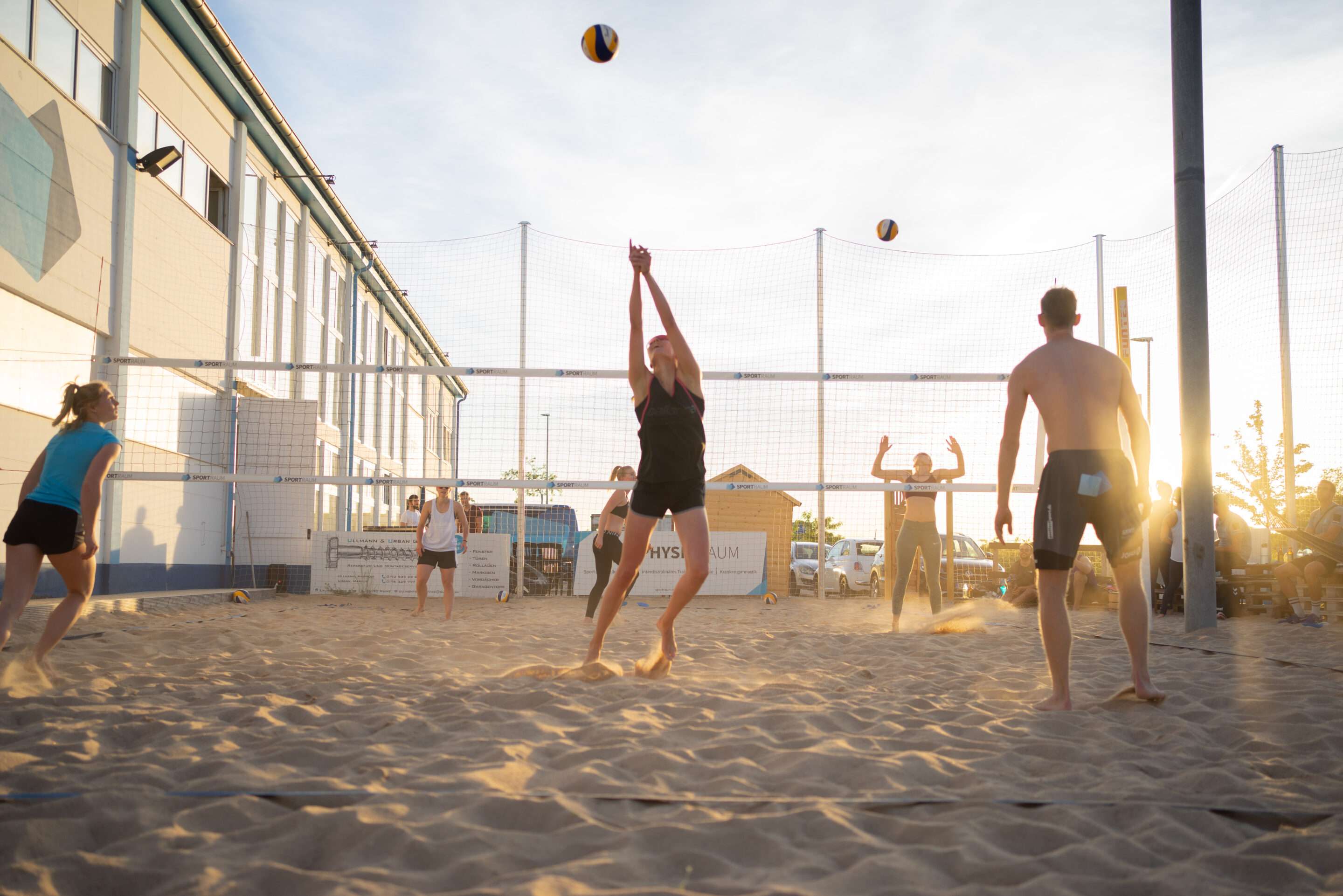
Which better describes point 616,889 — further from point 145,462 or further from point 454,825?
point 145,462

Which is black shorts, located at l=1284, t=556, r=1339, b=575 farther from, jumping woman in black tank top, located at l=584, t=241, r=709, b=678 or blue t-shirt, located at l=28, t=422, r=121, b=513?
blue t-shirt, located at l=28, t=422, r=121, b=513

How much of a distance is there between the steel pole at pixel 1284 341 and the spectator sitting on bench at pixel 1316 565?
4.14 ft

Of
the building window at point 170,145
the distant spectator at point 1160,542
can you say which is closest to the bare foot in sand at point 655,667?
the distant spectator at point 1160,542

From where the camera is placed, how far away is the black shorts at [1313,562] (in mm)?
8070

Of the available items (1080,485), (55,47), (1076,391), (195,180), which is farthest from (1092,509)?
(195,180)

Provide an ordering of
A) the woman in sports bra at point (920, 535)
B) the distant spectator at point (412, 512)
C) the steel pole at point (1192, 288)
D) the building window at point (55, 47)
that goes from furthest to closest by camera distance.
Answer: the distant spectator at point (412, 512)
the building window at point (55, 47)
the woman in sports bra at point (920, 535)
the steel pole at point (1192, 288)

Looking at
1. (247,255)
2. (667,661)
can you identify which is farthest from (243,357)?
(667,661)

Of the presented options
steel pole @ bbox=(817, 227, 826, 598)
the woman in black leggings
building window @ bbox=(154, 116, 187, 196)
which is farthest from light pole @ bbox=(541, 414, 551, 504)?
building window @ bbox=(154, 116, 187, 196)

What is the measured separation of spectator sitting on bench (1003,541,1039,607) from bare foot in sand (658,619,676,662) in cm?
771

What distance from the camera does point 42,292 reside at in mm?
9398

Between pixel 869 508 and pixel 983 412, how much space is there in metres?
1.76

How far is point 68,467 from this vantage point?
4043 millimetres

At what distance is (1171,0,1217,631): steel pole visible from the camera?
6324 mm

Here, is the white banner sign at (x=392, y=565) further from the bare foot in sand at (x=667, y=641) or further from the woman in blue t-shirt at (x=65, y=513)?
the bare foot in sand at (x=667, y=641)
